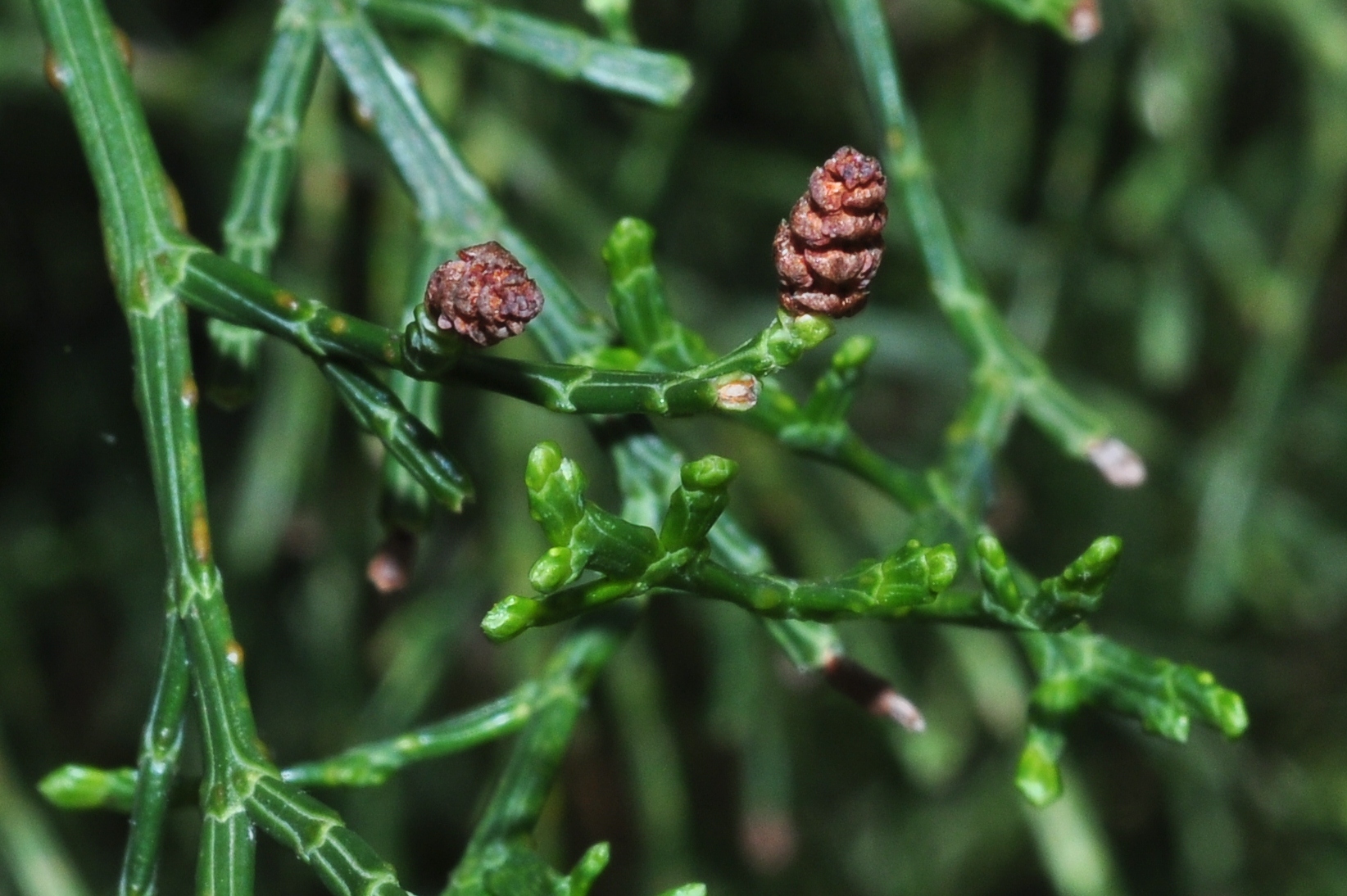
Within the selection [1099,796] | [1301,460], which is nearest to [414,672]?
[1099,796]

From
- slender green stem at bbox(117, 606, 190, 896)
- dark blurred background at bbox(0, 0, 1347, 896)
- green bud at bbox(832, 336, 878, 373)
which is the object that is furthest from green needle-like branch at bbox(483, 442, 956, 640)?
dark blurred background at bbox(0, 0, 1347, 896)

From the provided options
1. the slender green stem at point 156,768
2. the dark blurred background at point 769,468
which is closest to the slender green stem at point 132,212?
the slender green stem at point 156,768

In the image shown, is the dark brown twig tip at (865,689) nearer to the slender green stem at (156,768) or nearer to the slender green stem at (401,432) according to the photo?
the slender green stem at (401,432)

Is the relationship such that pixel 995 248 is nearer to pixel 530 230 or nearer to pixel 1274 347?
pixel 1274 347

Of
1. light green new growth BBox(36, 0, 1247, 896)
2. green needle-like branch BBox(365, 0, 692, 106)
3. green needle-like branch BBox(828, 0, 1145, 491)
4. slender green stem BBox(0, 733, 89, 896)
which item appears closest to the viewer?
light green new growth BBox(36, 0, 1247, 896)

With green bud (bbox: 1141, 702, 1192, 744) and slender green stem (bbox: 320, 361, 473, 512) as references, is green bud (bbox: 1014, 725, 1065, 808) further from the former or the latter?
slender green stem (bbox: 320, 361, 473, 512)

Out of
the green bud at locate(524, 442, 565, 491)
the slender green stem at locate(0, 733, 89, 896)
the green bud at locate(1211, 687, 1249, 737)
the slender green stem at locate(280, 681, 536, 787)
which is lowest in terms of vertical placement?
the slender green stem at locate(0, 733, 89, 896)

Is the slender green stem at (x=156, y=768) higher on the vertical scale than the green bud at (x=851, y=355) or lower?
lower
